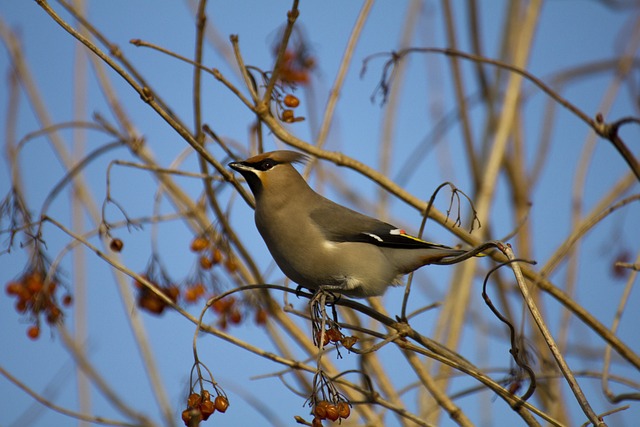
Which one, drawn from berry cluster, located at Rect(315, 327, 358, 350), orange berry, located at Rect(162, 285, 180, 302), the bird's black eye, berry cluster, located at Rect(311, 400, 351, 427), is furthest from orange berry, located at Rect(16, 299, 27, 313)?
berry cluster, located at Rect(311, 400, 351, 427)

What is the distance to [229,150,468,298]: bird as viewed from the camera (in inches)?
125

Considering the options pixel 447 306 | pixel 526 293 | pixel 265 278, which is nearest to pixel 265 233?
pixel 265 278

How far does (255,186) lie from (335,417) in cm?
163

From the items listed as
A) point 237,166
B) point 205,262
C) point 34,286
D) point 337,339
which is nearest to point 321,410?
point 337,339

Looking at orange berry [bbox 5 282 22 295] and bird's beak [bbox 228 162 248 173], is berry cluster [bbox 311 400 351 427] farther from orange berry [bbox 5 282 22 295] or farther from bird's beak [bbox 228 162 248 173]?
orange berry [bbox 5 282 22 295]

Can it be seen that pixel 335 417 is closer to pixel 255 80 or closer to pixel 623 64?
pixel 255 80

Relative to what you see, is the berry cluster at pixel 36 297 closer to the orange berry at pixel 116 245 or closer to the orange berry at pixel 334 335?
the orange berry at pixel 116 245

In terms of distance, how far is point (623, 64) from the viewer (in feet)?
12.4

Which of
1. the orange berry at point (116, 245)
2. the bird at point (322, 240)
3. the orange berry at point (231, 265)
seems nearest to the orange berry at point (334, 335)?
the bird at point (322, 240)

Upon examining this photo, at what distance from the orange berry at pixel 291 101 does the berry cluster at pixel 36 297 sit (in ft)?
3.85

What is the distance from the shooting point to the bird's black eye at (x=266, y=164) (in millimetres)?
3361

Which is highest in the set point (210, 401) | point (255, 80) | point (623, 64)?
point (623, 64)

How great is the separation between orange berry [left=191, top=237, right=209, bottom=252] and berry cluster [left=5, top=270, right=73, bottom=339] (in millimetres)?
560

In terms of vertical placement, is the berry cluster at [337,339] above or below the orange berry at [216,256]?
below
